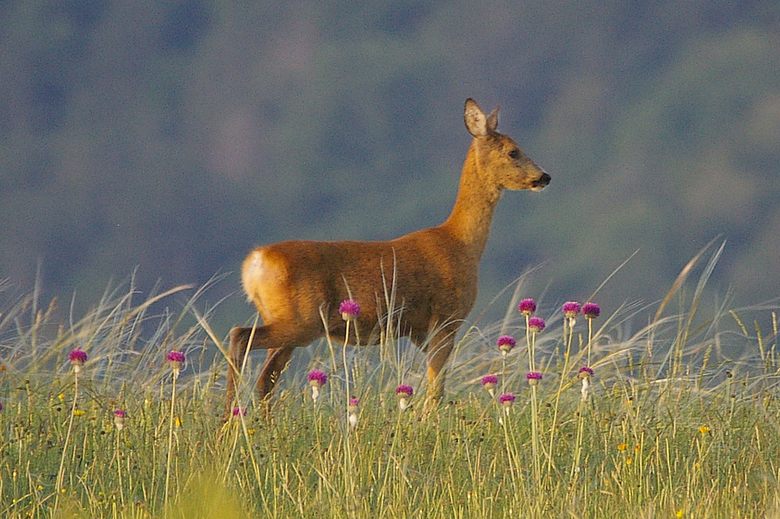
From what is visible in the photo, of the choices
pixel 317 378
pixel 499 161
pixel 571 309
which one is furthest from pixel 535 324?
pixel 499 161

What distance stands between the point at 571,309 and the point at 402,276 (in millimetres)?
2603

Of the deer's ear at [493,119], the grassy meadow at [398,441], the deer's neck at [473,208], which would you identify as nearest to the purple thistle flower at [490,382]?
the grassy meadow at [398,441]

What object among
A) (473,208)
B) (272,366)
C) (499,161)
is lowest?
(272,366)

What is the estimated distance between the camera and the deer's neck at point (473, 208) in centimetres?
694

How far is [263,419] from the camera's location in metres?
4.71

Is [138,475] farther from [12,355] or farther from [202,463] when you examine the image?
[12,355]

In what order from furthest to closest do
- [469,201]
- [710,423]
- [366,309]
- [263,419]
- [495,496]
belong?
[469,201]
[366,309]
[710,423]
[263,419]
[495,496]

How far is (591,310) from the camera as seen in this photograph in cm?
407

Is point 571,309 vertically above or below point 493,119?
below

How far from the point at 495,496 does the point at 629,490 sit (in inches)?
19.7

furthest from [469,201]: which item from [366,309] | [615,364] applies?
[615,364]

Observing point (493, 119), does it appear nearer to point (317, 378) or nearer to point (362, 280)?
point (362, 280)

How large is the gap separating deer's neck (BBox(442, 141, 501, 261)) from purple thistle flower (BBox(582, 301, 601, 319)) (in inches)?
111

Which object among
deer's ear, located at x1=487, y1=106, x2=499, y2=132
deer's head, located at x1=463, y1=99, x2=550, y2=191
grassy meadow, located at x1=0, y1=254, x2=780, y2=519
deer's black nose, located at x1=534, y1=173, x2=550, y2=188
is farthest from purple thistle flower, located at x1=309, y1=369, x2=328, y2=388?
deer's ear, located at x1=487, y1=106, x2=499, y2=132
